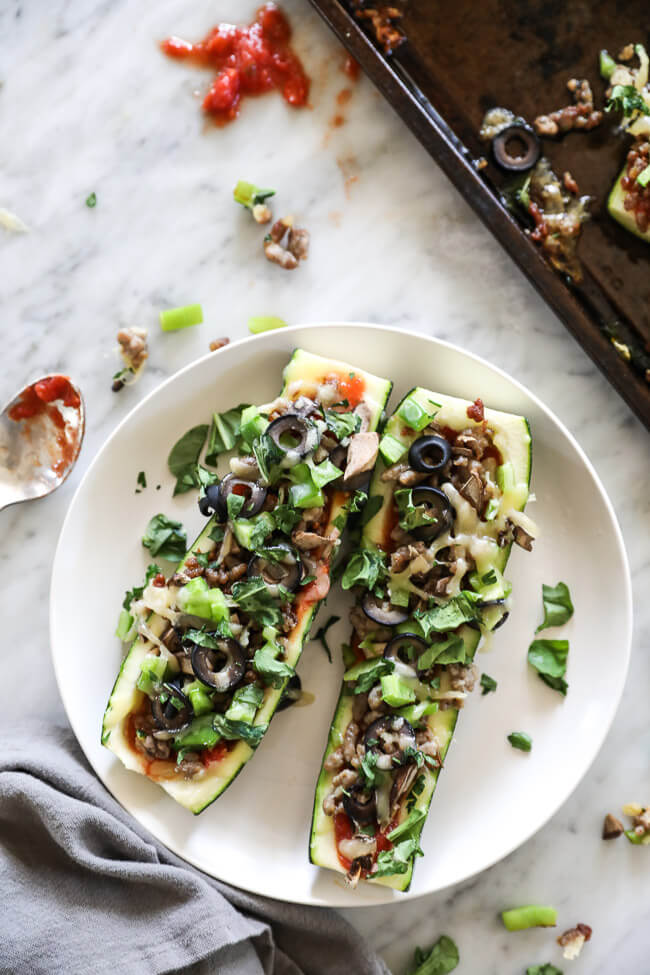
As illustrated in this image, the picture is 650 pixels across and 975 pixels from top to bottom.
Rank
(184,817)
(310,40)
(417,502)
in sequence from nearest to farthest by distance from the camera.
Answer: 1. (417,502)
2. (184,817)
3. (310,40)

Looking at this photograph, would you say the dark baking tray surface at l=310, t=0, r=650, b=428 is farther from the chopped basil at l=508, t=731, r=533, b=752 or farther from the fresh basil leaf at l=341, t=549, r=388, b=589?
the chopped basil at l=508, t=731, r=533, b=752

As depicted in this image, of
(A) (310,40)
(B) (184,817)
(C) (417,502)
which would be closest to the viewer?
(C) (417,502)

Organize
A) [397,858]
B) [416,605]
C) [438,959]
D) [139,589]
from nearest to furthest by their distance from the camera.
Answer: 1. [397,858]
2. [416,605]
3. [139,589]
4. [438,959]

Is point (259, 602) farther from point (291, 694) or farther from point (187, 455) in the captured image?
point (187, 455)

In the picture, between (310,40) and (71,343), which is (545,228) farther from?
(71,343)

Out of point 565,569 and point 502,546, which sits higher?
point 502,546

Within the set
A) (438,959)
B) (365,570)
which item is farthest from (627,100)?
(438,959)

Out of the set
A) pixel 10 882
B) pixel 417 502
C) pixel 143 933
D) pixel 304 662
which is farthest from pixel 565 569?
pixel 10 882

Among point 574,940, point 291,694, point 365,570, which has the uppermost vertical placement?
point 365,570
